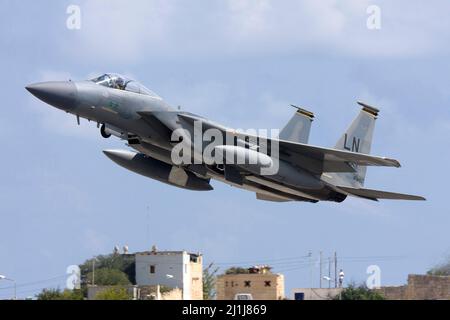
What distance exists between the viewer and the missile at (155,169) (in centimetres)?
2553

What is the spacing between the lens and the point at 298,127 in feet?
85.9

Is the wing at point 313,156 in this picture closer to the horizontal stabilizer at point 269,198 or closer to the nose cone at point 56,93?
the horizontal stabilizer at point 269,198

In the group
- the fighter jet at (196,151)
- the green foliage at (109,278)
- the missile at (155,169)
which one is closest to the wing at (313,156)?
the fighter jet at (196,151)

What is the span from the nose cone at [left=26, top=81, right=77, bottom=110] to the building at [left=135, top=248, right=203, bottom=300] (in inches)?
261

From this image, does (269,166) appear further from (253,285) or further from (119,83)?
(119,83)

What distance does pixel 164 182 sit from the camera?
25.7 m

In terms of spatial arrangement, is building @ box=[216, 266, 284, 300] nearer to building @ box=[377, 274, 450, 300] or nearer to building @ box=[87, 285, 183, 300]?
building @ box=[377, 274, 450, 300]

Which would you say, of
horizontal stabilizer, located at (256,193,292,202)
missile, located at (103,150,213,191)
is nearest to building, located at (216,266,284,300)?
horizontal stabilizer, located at (256,193,292,202)

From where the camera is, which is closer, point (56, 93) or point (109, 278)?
point (56, 93)

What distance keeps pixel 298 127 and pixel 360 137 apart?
2210 mm

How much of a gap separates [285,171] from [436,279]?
4.61 m

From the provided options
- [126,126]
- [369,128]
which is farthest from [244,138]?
[369,128]

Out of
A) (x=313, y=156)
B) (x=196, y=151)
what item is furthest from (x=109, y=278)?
(x=313, y=156)
